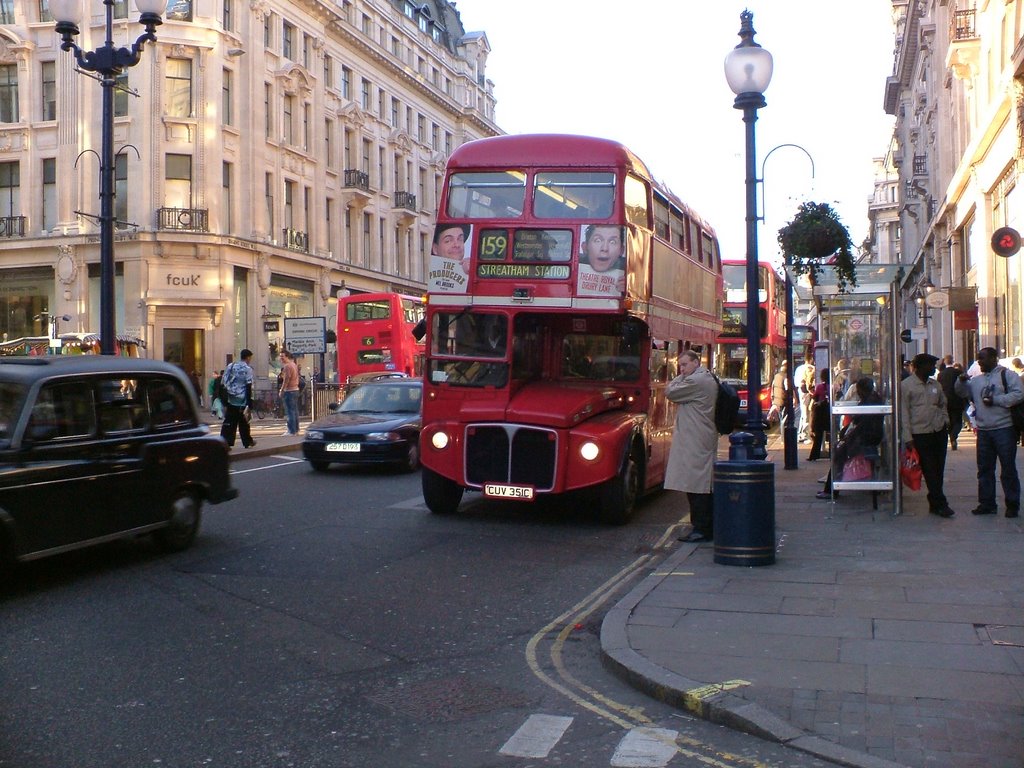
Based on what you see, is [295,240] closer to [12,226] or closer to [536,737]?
[12,226]

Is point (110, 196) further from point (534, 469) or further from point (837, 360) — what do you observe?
point (837, 360)

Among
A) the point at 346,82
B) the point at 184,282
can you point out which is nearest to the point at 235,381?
the point at 184,282

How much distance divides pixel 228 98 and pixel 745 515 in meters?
37.1

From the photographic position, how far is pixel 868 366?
1351 centimetres

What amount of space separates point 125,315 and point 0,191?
762 centimetres

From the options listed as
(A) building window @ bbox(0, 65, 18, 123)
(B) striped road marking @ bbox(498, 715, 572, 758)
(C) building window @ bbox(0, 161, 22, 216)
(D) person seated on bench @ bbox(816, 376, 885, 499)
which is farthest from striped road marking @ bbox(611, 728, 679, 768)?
(A) building window @ bbox(0, 65, 18, 123)

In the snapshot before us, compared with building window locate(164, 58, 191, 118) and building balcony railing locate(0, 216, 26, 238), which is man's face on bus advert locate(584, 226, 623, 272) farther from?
building balcony railing locate(0, 216, 26, 238)

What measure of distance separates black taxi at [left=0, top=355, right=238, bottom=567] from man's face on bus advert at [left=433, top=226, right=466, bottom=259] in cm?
353

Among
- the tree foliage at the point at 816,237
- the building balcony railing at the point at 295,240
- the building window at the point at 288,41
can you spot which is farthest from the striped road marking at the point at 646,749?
the building window at the point at 288,41

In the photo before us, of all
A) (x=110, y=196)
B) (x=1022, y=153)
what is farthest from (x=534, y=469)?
(x=1022, y=153)

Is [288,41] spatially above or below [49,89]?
above

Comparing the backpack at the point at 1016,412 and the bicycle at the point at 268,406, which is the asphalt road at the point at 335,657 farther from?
the bicycle at the point at 268,406

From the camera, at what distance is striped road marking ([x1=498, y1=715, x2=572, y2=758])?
4.86 meters

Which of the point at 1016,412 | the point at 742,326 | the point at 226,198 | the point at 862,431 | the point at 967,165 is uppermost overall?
the point at 226,198
